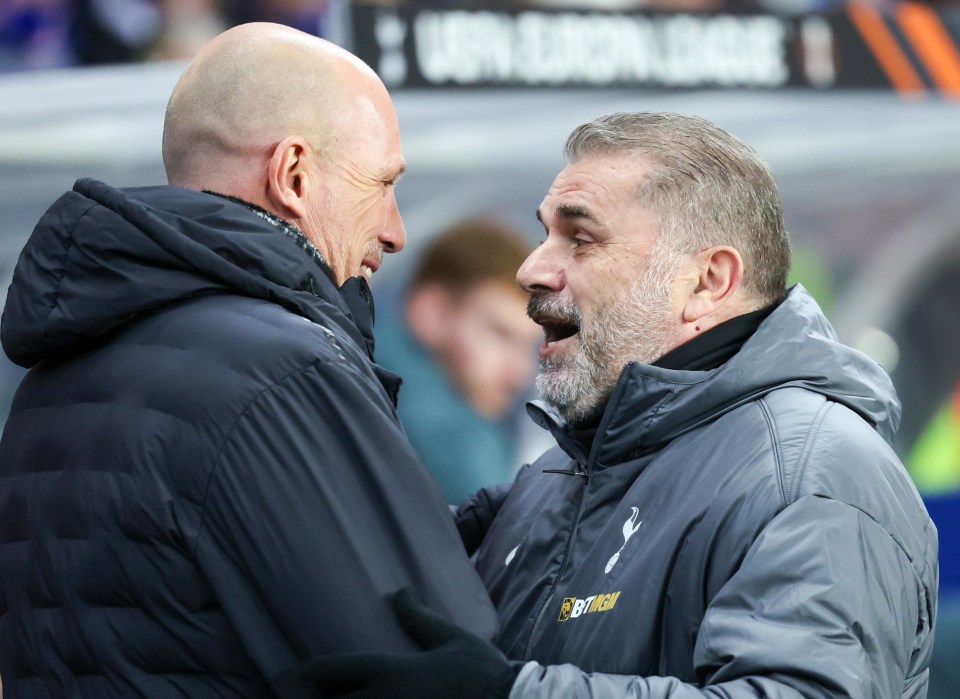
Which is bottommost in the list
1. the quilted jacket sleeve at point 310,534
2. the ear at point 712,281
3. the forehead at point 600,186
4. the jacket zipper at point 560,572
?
the jacket zipper at point 560,572

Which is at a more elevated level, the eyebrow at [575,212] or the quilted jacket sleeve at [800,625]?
the eyebrow at [575,212]

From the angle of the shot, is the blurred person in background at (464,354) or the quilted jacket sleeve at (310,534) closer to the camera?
the quilted jacket sleeve at (310,534)

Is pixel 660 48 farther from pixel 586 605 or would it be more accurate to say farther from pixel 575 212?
pixel 586 605

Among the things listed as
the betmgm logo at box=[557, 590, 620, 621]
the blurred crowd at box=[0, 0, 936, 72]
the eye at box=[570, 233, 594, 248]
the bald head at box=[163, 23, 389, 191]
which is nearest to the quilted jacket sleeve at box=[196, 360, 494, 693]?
the betmgm logo at box=[557, 590, 620, 621]

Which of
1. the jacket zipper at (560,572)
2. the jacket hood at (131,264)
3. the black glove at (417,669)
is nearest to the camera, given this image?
the black glove at (417,669)

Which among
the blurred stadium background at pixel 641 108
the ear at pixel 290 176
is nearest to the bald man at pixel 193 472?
the ear at pixel 290 176

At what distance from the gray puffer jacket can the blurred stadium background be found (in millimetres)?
1921

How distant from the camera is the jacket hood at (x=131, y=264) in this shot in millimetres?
1633

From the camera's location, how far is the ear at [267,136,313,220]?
6.16 feet

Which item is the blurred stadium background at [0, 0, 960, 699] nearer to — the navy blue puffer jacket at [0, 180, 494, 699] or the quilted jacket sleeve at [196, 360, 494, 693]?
the navy blue puffer jacket at [0, 180, 494, 699]

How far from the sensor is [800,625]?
5.25ft

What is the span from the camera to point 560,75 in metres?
3.99

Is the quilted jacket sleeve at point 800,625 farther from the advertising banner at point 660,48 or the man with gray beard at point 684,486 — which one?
the advertising banner at point 660,48

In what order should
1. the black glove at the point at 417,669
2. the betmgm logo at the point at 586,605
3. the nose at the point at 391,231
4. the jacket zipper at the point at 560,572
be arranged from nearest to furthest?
1. the black glove at the point at 417,669
2. the betmgm logo at the point at 586,605
3. the jacket zipper at the point at 560,572
4. the nose at the point at 391,231
